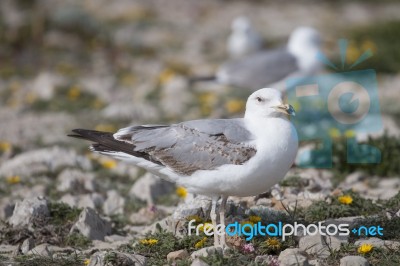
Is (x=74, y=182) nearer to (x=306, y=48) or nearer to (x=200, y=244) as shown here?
(x=200, y=244)

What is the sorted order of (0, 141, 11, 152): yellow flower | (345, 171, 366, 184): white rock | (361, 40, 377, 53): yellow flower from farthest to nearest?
1. (361, 40, 377, 53): yellow flower
2. (0, 141, 11, 152): yellow flower
3. (345, 171, 366, 184): white rock

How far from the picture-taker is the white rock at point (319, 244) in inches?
189

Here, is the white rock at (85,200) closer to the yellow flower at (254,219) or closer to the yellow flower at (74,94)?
the yellow flower at (254,219)

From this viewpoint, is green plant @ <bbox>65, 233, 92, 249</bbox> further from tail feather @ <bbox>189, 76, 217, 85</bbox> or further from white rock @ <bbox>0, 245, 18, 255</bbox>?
tail feather @ <bbox>189, 76, 217, 85</bbox>

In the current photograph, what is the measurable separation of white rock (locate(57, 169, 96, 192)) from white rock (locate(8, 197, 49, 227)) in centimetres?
102

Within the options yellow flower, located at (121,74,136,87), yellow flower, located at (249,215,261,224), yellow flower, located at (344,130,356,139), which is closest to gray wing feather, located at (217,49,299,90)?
yellow flower, located at (121,74,136,87)

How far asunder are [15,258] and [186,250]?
1195 mm

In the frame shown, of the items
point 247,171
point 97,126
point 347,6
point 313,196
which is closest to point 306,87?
point 97,126

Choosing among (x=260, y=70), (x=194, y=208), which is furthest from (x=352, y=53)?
(x=194, y=208)

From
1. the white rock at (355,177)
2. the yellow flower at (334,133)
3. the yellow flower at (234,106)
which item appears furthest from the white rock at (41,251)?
the yellow flower at (234,106)

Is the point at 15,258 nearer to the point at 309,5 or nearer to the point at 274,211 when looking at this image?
the point at 274,211

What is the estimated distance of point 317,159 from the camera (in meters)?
7.25

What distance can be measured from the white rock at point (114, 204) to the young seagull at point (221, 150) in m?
1.20

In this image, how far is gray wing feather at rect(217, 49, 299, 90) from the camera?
1016 cm
